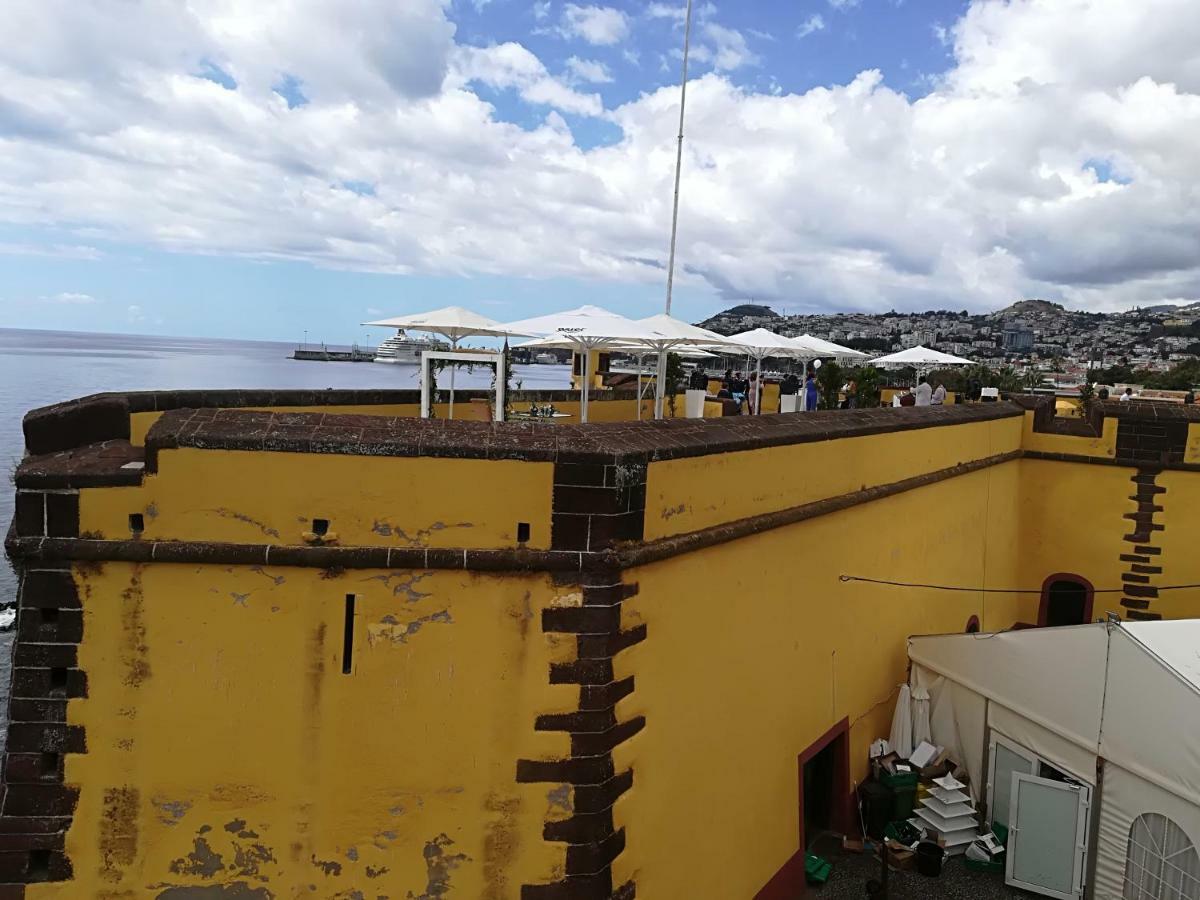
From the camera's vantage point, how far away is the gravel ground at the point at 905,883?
8453 mm

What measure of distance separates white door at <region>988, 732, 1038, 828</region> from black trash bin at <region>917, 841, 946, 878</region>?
0.96 metres

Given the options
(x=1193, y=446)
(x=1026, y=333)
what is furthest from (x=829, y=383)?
(x=1026, y=333)

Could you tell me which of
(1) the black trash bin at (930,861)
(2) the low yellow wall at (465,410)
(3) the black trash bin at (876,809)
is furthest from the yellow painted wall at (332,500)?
(1) the black trash bin at (930,861)

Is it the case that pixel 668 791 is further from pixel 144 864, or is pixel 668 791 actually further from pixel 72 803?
pixel 72 803

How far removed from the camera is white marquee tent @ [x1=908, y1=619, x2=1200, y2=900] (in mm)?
7719

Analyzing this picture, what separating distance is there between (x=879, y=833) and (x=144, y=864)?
24.1ft

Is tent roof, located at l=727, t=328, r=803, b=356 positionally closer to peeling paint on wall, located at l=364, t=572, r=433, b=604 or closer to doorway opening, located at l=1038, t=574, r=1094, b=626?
doorway opening, located at l=1038, t=574, r=1094, b=626

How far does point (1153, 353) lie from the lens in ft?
342

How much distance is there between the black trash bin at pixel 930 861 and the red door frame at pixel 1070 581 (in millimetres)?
6838

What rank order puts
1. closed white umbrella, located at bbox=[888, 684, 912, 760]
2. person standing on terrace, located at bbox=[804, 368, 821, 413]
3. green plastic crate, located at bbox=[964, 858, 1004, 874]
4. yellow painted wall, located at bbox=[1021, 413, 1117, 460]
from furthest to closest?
person standing on terrace, located at bbox=[804, 368, 821, 413] → yellow painted wall, located at bbox=[1021, 413, 1117, 460] → closed white umbrella, located at bbox=[888, 684, 912, 760] → green plastic crate, located at bbox=[964, 858, 1004, 874]

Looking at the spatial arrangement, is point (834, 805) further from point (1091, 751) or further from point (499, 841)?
point (499, 841)

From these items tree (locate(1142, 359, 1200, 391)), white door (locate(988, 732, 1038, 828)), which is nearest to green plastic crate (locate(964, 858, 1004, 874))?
white door (locate(988, 732, 1038, 828))

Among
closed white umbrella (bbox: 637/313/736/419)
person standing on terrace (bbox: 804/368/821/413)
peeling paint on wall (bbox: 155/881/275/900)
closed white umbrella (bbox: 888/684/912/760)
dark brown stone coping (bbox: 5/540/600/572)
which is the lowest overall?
closed white umbrella (bbox: 888/684/912/760)

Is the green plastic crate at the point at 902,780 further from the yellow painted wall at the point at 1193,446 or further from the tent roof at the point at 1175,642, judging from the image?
the yellow painted wall at the point at 1193,446
